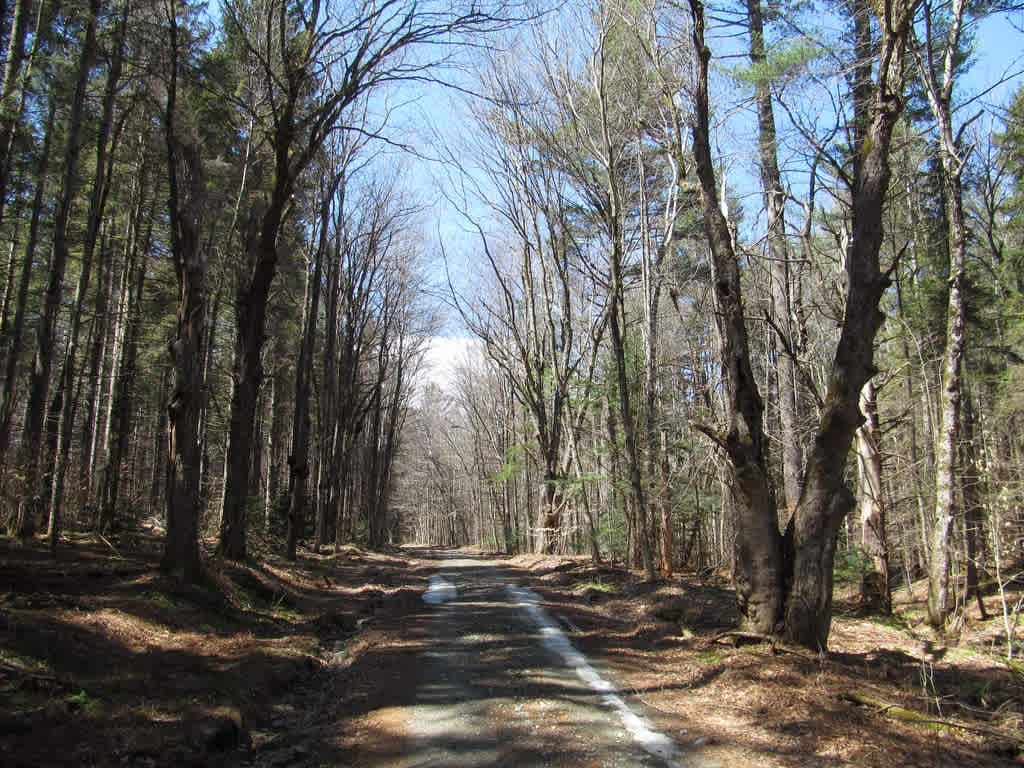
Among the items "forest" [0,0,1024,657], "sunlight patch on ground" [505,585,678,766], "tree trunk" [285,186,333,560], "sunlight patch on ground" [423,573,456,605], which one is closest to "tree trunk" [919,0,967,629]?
"forest" [0,0,1024,657]

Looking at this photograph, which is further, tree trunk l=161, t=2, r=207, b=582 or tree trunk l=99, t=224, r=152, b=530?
tree trunk l=99, t=224, r=152, b=530

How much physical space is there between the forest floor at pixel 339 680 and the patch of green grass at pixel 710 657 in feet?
0.09

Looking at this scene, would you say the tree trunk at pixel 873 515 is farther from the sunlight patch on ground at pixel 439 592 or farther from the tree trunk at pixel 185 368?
the tree trunk at pixel 185 368

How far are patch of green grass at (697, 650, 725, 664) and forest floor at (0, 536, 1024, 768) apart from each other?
0.03 m

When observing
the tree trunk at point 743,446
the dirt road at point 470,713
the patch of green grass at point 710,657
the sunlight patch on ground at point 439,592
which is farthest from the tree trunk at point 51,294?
the patch of green grass at point 710,657

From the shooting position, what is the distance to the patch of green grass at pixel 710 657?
6.41 metres

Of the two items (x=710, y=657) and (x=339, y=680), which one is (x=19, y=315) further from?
(x=710, y=657)

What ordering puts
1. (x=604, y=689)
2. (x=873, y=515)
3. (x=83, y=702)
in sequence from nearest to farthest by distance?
(x=83, y=702) < (x=604, y=689) < (x=873, y=515)

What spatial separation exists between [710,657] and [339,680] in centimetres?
369

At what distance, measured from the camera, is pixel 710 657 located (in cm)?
661

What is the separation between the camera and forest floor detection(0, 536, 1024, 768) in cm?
417

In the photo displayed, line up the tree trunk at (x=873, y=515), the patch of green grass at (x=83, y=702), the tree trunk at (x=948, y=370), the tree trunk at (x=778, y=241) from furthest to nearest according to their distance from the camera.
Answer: the tree trunk at (x=778, y=241) → the tree trunk at (x=873, y=515) → the tree trunk at (x=948, y=370) → the patch of green grass at (x=83, y=702)

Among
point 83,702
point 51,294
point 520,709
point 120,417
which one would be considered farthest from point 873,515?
point 120,417

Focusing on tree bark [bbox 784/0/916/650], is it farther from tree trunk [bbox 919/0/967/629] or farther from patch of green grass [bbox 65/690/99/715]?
patch of green grass [bbox 65/690/99/715]
